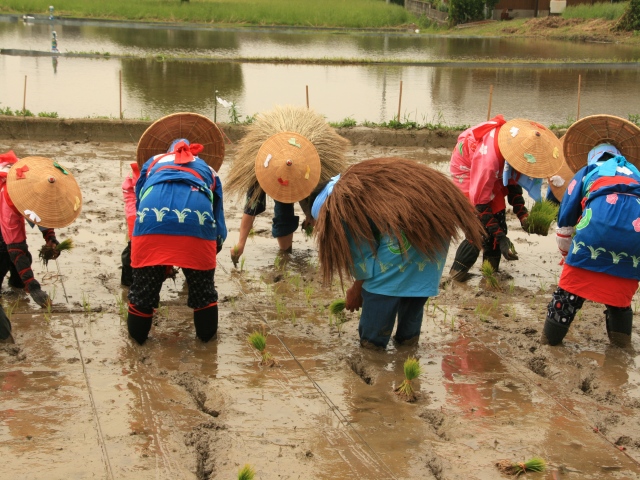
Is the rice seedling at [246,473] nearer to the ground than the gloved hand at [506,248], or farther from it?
nearer to the ground

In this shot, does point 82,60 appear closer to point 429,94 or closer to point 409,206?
point 429,94

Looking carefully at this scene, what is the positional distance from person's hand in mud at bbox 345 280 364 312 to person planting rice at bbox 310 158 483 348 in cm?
7

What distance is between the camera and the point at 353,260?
16.0ft

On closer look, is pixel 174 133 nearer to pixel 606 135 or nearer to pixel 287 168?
pixel 287 168

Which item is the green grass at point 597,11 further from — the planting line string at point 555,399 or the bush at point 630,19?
the planting line string at point 555,399

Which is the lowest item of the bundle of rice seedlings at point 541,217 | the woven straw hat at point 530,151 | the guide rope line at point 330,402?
the guide rope line at point 330,402

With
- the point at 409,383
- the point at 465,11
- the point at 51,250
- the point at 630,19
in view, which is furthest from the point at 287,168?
the point at 465,11

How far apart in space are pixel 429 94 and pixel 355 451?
12390 millimetres

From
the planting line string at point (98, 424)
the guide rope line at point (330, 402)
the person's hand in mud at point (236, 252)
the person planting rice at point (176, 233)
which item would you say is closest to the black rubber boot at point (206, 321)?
the person planting rice at point (176, 233)

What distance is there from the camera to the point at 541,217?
661 cm

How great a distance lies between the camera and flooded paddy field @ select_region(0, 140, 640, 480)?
3768 mm

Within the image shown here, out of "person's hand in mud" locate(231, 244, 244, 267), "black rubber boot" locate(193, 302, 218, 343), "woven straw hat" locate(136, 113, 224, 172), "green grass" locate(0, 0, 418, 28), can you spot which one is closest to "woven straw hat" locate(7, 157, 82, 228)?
"woven straw hat" locate(136, 113, 224, 172)

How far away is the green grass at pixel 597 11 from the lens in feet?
93.8

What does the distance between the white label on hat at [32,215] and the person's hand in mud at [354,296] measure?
A: 6.83ft
